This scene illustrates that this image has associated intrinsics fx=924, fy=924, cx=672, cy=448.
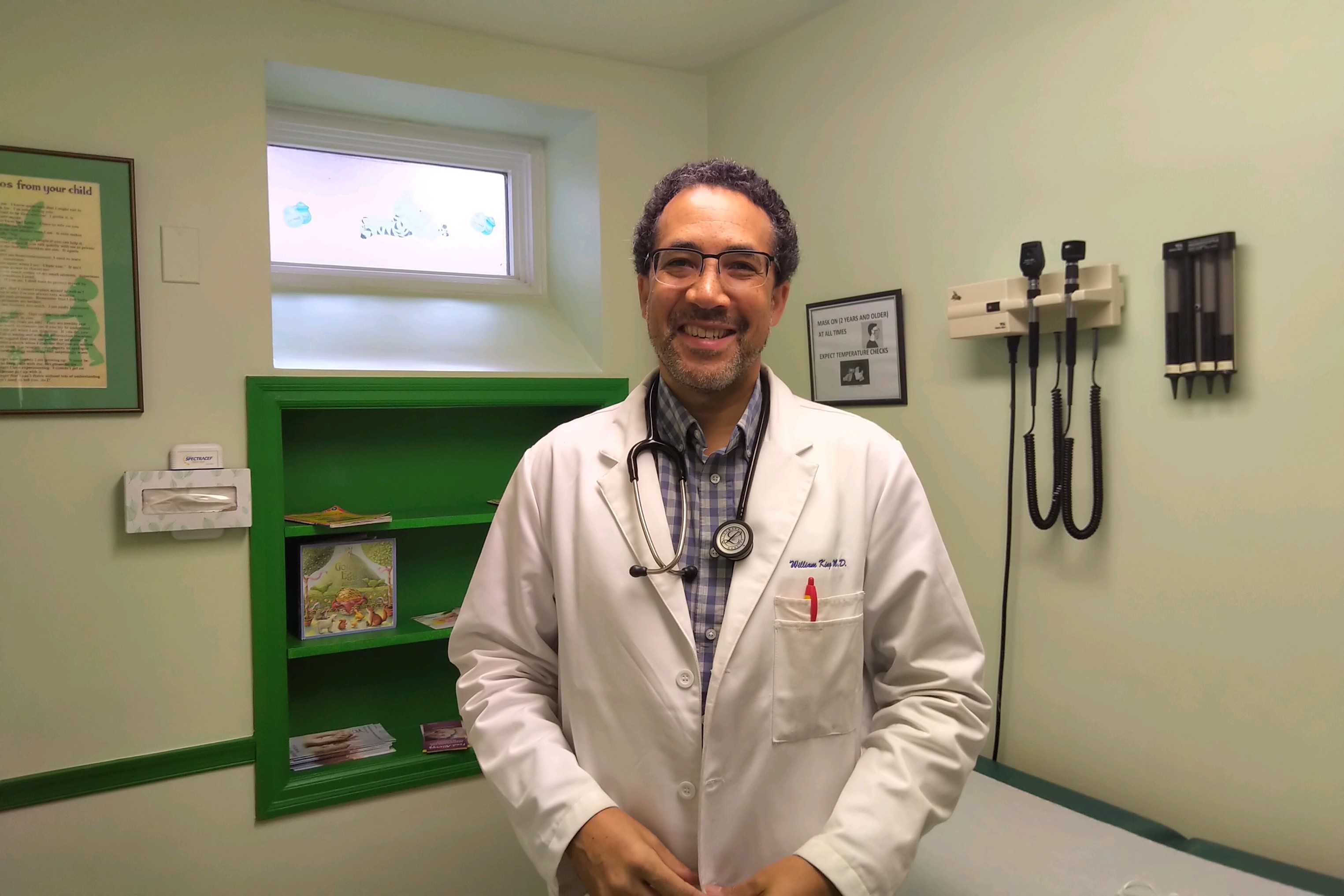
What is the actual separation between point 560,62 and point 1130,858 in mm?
2490

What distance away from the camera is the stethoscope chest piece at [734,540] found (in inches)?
47.8

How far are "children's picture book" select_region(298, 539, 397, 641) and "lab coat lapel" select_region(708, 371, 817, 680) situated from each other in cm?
166

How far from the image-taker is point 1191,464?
176 cm

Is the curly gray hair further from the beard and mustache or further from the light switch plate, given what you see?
the light switch plate

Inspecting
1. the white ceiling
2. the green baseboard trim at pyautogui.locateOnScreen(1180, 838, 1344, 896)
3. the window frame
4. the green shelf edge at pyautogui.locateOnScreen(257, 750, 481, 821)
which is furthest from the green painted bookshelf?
the green baseboard trim at pyautogui.locateOnScreen(1180, 838, 1344, 896)

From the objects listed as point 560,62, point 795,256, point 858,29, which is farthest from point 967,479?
point 560,62

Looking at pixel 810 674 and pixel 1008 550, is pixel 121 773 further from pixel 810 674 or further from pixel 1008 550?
pixel 1008 550

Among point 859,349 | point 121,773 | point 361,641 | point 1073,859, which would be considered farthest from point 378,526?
point 1073,859

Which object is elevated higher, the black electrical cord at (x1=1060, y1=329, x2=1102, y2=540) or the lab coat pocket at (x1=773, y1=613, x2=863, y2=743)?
the black electrical cord at (x1=1060, y1=329, x2=1102, y2=540)

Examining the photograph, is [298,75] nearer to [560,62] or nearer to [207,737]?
[560,62]

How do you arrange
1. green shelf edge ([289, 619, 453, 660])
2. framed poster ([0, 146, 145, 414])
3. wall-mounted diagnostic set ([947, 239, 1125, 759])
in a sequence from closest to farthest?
wall-mounted diagnostic set ([947, 239, 1125, 759])
framed poster ([0, 146, 145, 414])
green shelf edge ([289, 619, 453, 660])

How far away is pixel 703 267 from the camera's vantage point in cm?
128

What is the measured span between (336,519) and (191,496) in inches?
15.1

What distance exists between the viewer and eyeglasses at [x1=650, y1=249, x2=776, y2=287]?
1.27m
